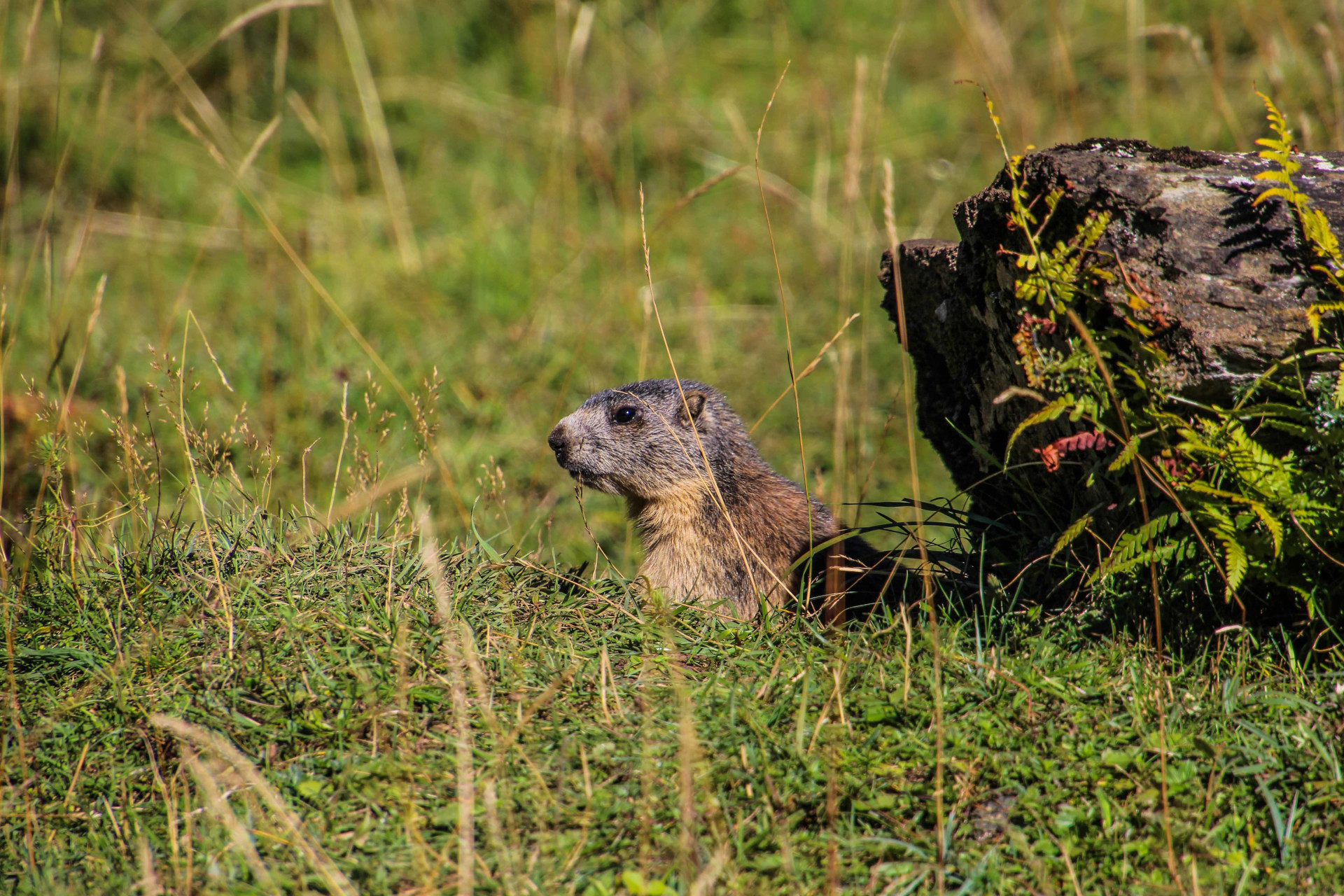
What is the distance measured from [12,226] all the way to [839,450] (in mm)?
8326

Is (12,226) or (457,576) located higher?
(12,226)

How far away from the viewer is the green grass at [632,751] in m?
2.72

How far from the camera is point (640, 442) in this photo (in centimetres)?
503

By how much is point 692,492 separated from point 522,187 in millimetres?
5952

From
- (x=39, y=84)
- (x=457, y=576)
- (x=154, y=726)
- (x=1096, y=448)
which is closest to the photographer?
(x=154, y=726)

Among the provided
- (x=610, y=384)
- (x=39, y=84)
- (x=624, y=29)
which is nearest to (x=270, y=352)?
(x=610, y=384)

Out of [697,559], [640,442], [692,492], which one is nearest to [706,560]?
[697,559]

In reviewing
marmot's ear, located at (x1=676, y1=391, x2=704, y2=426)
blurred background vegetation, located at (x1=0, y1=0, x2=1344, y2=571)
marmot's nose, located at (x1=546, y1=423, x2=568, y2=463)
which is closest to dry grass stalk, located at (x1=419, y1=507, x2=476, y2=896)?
marmot's nose, located at (x1=546, y1=423, x2=568, y2=463)

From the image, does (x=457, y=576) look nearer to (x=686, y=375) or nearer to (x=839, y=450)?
(x=839, y=450)

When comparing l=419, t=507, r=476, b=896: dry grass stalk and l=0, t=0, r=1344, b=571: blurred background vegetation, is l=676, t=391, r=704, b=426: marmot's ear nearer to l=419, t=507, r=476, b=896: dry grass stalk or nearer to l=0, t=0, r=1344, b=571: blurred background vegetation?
l=0, t=0, r=1344, b=571: blurred background vegetation

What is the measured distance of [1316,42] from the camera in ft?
28.7

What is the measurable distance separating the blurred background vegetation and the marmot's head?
116 cm

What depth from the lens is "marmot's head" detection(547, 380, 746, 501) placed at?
495 cm

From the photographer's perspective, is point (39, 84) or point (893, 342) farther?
point (39, 84)
